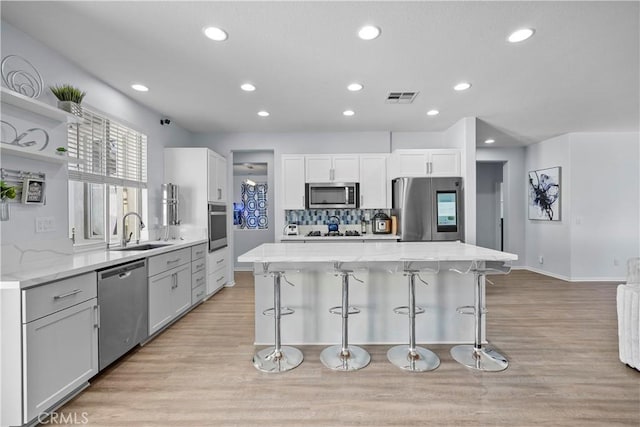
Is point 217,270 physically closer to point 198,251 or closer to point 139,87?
point 198,251

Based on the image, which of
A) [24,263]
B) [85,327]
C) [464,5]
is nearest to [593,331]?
[464,5]

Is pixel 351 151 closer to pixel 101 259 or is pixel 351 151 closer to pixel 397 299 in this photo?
pixel 397 299

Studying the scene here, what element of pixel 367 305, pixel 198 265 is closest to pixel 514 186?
pixel 367 305

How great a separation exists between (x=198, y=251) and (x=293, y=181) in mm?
1729

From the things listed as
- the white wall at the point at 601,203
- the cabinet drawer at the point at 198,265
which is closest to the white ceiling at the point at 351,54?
the white wall at the point at 601,203

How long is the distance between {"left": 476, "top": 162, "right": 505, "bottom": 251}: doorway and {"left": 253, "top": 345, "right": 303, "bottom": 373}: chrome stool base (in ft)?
20.3

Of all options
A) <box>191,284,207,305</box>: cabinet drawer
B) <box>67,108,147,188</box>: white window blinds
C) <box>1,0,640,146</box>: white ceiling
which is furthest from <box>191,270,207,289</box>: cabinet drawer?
<box>1,0,640,146</box>: white ceiling

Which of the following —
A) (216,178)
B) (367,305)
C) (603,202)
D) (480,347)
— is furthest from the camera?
(603,202)

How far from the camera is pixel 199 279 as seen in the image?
4.02m

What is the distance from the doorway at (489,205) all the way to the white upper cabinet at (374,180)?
361cm

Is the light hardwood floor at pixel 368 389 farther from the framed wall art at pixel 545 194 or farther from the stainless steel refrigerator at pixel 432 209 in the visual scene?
the framed wall art at pixel 545 194

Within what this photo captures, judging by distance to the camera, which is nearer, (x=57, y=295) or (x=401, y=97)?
(x=57, y=295)

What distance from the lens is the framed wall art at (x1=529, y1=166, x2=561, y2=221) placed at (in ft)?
18.2

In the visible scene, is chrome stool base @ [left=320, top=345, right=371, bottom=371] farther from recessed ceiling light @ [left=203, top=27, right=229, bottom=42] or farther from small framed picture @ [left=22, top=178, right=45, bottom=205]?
recessed ceiling light @ [left=203, top=27, right=229, bottom=42]
